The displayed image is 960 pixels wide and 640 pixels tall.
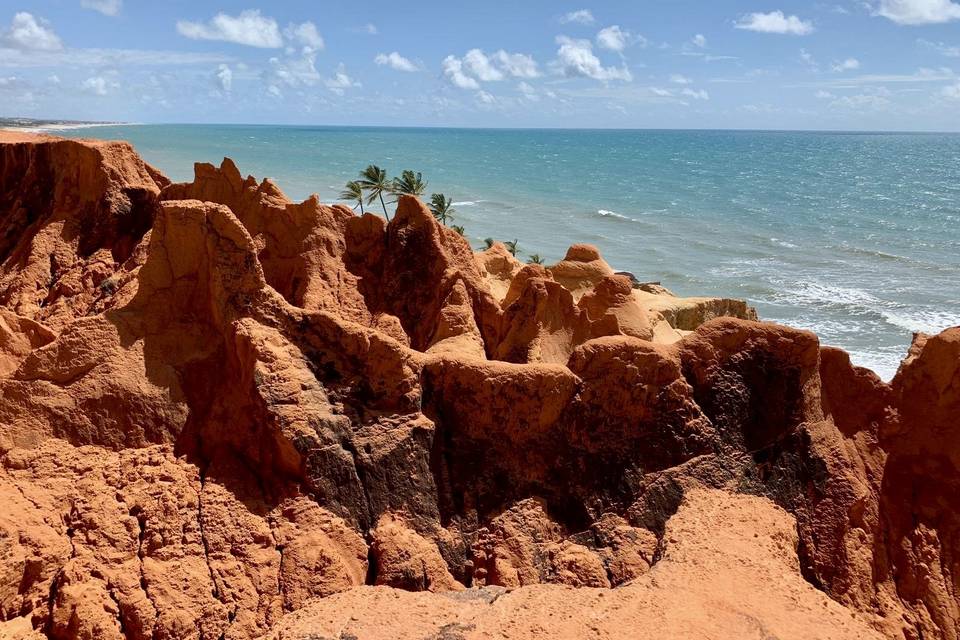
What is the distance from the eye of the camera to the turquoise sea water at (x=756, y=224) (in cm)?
4275

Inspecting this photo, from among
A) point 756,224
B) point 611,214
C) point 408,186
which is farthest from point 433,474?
point 611,214

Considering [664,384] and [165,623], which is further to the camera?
[664,384]

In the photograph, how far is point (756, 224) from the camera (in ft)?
237

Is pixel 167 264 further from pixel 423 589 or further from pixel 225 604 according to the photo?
pixel 423 589


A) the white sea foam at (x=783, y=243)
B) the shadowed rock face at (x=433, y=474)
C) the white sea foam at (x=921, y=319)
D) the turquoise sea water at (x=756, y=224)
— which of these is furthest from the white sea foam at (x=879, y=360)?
the white sea foam at (x=783, y=243)

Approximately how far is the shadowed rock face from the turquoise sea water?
2435cm

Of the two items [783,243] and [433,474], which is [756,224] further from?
[433,474]

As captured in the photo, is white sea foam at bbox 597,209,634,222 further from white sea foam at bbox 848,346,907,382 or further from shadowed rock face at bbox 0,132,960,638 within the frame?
shadowed rock face at bbox 0,132,960,638

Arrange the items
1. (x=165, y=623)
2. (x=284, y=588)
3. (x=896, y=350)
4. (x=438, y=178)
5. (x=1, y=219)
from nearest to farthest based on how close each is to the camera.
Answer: (x=165, y=623)
(x=284, y=588)
(x=1, y=219)
(x=896, y=350)
(x=438, y=178)

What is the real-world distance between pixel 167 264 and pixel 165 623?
15.9ft

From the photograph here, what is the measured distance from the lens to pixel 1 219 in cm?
1766

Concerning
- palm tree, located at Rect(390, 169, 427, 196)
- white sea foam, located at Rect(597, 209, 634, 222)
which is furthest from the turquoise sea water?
palm tree, located at Rect(390, 169, 427, 196)

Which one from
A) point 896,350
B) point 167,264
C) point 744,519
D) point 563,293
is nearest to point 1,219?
point 167,264

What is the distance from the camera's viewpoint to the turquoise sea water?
42750 mm
